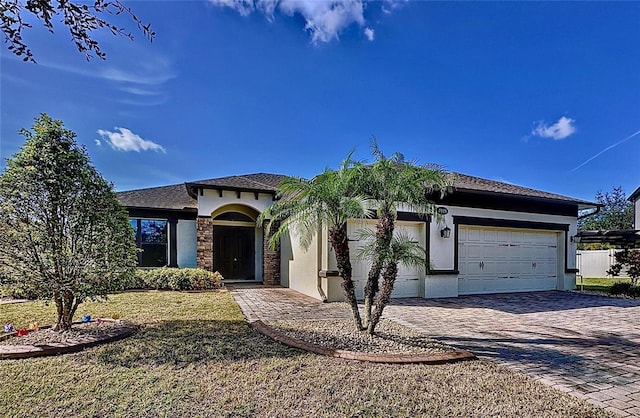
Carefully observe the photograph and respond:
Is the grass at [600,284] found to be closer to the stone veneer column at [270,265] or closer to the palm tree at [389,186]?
the stone veneer column at [270,265]

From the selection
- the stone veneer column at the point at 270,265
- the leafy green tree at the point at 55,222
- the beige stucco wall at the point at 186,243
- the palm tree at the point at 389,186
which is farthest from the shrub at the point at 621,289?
the beige stucco wall at the point at 186,243

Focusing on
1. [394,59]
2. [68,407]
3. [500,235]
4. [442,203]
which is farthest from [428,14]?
[68,407]

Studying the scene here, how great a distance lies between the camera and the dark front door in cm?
1509

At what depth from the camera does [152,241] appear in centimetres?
1435

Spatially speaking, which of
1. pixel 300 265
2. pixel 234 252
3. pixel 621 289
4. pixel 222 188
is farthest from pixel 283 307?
pixel 621 289

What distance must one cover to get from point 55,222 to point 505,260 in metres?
12.8

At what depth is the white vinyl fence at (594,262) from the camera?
20.9 m

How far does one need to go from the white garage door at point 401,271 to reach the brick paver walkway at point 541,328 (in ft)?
2.23

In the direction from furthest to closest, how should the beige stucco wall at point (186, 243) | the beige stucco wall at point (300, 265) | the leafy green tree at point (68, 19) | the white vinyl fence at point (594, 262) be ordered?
1. the white vinyl fence at point (594, 262)
2. the beige stucco wall at point (186, 243)
3. the beige stucco wall at point (300, 265)
4. the leafy green tree at point (68, 19)

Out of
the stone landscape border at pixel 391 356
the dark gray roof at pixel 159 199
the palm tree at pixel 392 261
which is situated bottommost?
the stone landscape border at pixel 391 356

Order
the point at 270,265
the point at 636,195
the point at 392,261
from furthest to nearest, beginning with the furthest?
the point at 636,195, the point at 270,265, the point at 392,261

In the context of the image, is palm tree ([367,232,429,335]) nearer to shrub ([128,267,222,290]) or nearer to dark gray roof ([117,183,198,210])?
shrub ([128,267,222,290])

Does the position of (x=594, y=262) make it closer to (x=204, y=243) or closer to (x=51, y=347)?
(x=204, y=243)

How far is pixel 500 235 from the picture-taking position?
480 inches
